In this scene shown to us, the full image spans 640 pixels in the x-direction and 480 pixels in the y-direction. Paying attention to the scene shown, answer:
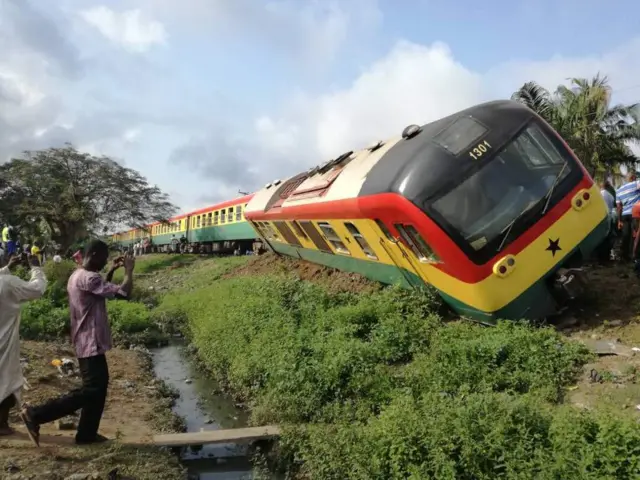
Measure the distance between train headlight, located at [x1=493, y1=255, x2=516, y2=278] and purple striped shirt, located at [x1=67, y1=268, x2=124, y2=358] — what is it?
425cm

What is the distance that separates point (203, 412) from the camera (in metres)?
8.07

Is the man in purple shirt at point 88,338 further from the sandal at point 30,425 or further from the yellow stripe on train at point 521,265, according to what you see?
the yellow stripe on train at point 521,265

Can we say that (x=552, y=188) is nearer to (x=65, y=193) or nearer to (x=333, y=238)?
(x=333, y=238)

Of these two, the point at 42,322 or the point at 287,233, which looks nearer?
the point at 42,322

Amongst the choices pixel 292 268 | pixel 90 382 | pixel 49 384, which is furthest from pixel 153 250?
pixel 90 382

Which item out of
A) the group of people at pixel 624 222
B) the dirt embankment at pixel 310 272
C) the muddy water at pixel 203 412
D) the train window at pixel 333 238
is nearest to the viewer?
the muddy water at pixel 203 412

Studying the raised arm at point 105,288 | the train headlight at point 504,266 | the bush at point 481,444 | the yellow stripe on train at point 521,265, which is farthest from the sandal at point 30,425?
the train headlight at point 504,266

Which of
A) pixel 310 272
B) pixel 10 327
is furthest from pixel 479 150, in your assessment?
pixel 310 272

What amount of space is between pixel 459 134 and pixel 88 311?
500 cm

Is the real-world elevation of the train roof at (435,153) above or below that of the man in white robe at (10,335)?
above

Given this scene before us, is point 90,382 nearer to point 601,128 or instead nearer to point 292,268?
point 292,268

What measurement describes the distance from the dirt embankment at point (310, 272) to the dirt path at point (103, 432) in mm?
3754

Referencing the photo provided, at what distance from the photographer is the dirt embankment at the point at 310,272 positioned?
33.6 ft

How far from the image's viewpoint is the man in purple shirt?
4.86 meters
